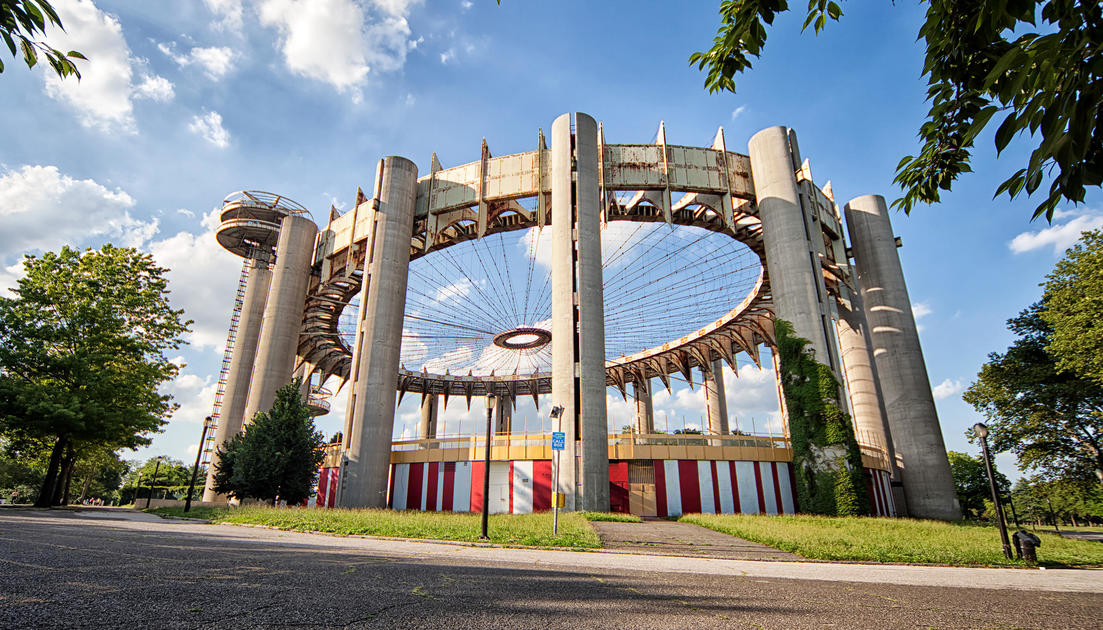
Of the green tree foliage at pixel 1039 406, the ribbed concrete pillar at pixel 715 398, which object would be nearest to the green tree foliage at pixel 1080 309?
the green tree foliage at pixel 1039 406

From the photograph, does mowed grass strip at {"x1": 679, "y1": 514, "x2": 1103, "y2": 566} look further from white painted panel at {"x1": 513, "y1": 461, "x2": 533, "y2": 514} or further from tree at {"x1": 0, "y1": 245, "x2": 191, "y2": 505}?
tree at {"x1": 0, "y1": 245, "x2": 191, "y2": 505}

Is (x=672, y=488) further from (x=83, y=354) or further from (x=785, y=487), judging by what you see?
(x=83, y=354)

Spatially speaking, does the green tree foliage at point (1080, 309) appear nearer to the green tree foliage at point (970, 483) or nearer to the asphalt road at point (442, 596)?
the asphalt road at point (442, 596)

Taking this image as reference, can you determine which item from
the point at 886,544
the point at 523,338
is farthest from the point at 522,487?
the point at 523,338

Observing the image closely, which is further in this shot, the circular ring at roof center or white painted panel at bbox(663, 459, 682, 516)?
the circular ring at roof center

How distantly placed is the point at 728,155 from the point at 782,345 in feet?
56.0

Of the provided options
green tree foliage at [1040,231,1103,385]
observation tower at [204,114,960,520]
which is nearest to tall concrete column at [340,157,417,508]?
observation tower at [204,114,960,520]

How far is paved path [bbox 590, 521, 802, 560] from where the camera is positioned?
16.7 metres

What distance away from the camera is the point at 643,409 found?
71.1 metres

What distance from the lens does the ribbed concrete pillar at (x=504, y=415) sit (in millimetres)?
78762

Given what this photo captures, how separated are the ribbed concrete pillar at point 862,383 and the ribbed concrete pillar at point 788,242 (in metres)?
12.4

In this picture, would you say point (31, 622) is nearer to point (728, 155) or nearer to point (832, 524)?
point (832, 524)

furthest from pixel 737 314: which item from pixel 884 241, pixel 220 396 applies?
pixel 220 396

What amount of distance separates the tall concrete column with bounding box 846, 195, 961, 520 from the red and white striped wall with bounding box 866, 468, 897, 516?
1.29 m
